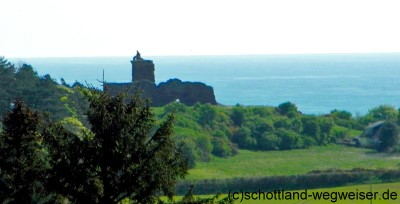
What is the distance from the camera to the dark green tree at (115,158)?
1199cm

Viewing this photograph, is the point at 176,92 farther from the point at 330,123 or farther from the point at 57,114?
the point at 57,114

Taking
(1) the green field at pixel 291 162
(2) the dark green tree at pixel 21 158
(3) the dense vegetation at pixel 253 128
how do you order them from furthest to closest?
(3) the dense vegetation at pixel 253 128 < (1) the green field at pixel 291 162 < (2) the dark green tree at pixel 21 158

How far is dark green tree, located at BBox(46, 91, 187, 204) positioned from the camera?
12.0m

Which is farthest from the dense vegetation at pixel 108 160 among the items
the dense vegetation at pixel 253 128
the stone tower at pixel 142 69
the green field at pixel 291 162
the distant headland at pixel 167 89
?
the stone tower at pixel 142 69

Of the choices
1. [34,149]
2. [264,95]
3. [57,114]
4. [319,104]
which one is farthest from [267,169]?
[264,95]

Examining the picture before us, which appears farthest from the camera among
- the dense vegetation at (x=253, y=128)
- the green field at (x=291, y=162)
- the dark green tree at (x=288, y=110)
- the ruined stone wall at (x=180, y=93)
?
the dark green tree at (x=288, y=110)

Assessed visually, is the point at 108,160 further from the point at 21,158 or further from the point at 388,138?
the point at 388,138

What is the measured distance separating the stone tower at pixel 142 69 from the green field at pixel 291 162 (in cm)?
1315

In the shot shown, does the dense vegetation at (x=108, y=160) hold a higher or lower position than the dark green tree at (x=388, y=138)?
higher

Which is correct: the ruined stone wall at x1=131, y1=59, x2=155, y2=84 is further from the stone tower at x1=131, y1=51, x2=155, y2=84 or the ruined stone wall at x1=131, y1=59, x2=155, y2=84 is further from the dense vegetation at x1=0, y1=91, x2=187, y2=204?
the dense vegetation at x1=0, y1=91, x2=187, y2=204

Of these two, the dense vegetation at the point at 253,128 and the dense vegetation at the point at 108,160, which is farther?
the dense vegetation at the point at 253,128

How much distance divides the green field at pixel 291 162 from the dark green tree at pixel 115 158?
38.8 meters

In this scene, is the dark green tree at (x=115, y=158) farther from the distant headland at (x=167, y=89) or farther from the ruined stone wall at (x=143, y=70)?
the ruined stone wall at (x=143, y=70)

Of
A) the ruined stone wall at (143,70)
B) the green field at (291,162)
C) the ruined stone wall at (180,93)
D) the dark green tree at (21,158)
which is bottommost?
the green field at (291,162)
